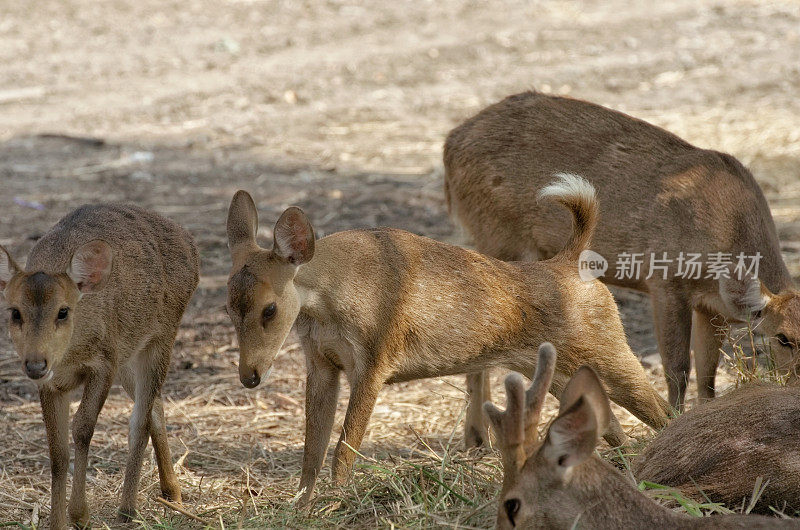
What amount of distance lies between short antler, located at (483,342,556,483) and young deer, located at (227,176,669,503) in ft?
4.38

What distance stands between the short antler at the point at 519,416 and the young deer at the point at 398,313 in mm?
1335

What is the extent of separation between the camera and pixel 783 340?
5723mm

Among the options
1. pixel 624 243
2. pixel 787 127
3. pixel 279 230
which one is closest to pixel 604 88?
pixel 787 127

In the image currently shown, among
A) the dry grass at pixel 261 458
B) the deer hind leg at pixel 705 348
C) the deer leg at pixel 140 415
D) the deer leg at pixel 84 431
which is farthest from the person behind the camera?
the deer hind leg at pixel 705 348

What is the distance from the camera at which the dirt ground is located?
6.14 metres

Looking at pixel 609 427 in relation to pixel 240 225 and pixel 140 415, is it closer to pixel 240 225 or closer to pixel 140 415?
pixel 240 225

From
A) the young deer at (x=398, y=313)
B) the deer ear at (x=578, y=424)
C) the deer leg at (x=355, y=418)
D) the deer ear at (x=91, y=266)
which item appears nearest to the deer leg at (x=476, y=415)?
the young deer at (x=398, y=313)

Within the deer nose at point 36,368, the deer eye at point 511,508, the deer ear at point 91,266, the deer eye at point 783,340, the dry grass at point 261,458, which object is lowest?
the dry grass at point 261,458

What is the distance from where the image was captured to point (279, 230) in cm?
468

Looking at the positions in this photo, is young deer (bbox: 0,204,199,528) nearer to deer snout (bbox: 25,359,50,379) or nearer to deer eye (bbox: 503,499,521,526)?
deer snout (bbox: 25,359,50,379)

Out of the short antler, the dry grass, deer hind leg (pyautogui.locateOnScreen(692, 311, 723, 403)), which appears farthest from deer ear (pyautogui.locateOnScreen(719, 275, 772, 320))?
the short antler

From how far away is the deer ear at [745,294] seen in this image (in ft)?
18.7

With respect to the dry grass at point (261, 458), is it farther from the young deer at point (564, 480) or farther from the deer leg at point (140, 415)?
the young deer at point (564, 480)

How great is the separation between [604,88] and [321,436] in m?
8.78
